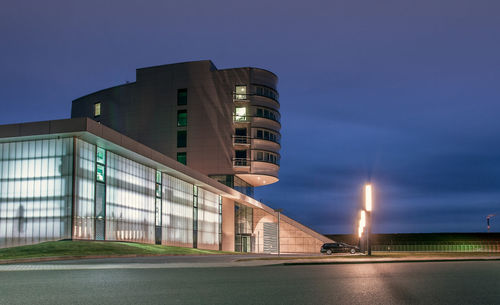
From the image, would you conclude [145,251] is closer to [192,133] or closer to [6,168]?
A: [6,168]

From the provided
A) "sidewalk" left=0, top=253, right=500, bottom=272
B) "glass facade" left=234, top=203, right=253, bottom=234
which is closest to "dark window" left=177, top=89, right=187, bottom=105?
"glass facade" left=234, top=203, right=253, bottom=234

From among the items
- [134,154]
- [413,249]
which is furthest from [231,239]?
[134,154]

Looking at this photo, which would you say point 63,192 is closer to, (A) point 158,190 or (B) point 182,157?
(A) point 158,190

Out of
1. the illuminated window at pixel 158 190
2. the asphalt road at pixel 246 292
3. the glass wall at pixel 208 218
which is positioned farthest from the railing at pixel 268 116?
the asphalt road at pixel 246 292

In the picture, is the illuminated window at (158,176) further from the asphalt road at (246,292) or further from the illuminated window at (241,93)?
the asphalt road at (246,292)

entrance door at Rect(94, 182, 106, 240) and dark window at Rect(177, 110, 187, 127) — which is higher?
dark window at Rect(177, 110, 187, 127)

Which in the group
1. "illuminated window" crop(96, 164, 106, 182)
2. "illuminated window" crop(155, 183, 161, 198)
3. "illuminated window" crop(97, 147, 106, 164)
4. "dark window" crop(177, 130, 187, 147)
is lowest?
"illuminated window" crop(155, 183, 161, 198)

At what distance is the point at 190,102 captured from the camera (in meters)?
82.0

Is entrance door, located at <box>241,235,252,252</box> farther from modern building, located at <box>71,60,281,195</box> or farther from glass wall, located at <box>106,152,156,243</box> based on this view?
glass wall, located at <box>106,152,156,243</box>

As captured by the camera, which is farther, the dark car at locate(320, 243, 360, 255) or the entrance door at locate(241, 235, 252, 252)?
the entrance door at locate(241, 235, 252, 252)

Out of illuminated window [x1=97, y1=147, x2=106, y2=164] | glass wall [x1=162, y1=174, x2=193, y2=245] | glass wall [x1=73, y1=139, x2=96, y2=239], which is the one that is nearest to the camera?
glass wall [x1=73, y1=139, x2=96, y2=239]

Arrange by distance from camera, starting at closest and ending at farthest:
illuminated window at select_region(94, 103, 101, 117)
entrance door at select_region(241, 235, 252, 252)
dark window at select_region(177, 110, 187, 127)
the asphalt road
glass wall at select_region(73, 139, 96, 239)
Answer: the asphalt road, glass wall at select_region(73, 139, 96, 239), dark window at select_region(177, 110, 187, 127), entrance door at select_region(241, 235, 252, 252), illuminated window at select_region(94, 103, 101, 117)

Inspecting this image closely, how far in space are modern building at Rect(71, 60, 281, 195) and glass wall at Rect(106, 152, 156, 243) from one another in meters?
29.0

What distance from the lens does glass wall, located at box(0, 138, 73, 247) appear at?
38.0m
